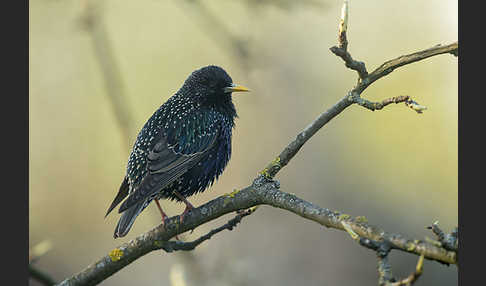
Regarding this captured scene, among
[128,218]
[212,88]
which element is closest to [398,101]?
[128,218]

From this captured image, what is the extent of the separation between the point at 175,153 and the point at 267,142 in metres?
3.75

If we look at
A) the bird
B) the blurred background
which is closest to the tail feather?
the bird

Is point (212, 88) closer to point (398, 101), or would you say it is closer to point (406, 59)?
point (406, 59)

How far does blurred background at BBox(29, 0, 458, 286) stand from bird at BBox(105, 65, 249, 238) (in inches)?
81.9

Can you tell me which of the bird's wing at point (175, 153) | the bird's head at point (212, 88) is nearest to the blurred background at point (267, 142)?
the bird's head at point (212, 88)

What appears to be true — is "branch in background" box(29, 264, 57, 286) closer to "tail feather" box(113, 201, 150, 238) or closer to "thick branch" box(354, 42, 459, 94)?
"tail feather" box(113, 201, 150, 238)

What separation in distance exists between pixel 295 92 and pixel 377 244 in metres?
6.39

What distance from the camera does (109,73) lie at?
14.4 feet

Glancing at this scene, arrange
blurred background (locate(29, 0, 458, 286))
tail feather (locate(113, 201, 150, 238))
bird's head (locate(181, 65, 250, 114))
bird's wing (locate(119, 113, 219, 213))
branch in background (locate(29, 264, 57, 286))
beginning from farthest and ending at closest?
blurred background (locate(29, 0, 458, 286)) < bird's head (locate(181, 65, 250, 114)) < bird's wing (locate(119, 113, 219, 213)) < tail feather (locate(113, 201, 150, 238)) < branch in background (locate(29, 264, 57, 286))

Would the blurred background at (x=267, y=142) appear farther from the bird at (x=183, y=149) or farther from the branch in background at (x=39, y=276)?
the branch in background at (x=39, y=276)

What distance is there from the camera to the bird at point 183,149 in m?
4.47

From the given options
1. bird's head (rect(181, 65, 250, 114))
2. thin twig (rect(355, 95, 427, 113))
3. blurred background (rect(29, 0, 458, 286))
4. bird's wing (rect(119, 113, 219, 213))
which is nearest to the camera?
thin twig (rect(355, 95, 427, 113))

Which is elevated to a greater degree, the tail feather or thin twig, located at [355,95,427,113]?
the tail feather

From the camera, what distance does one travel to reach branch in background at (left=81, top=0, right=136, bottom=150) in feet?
13.9
